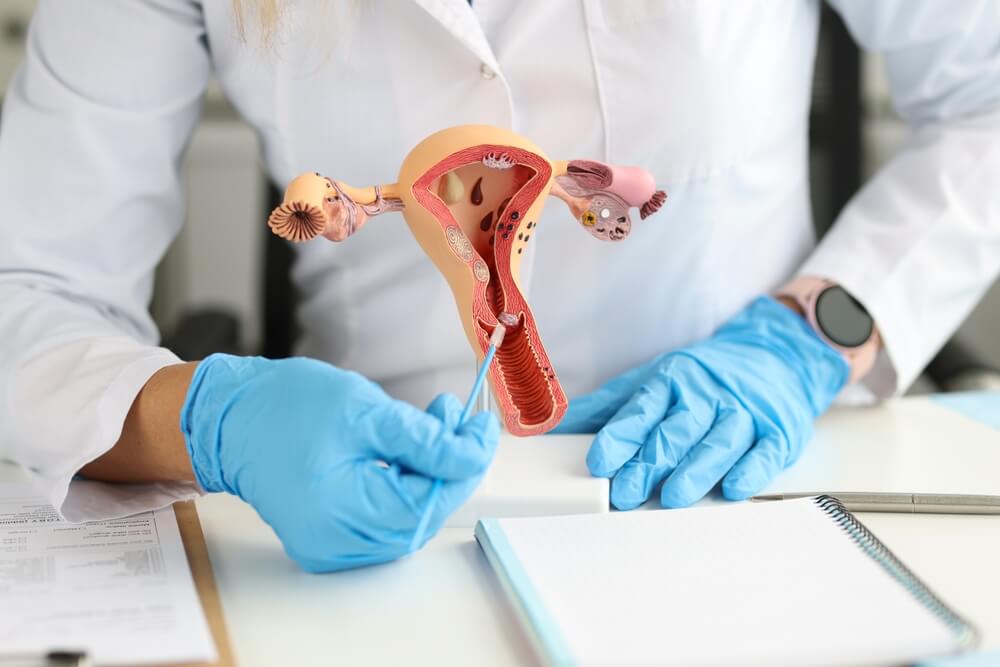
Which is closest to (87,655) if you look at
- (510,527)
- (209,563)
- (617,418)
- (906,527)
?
(209,563)

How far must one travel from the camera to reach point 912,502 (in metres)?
0.71

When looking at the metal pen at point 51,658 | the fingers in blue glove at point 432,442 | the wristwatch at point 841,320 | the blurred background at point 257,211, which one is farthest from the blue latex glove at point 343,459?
the blurred background at point 257,211

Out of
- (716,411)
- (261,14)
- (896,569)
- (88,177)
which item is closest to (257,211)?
(88,177)

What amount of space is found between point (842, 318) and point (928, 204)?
15 cm

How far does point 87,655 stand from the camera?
0.51m

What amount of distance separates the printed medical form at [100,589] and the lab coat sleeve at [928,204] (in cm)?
62

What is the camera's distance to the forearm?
671mm

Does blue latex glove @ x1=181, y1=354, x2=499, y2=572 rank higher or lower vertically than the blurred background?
higher

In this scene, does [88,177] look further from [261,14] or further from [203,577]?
[203,577]

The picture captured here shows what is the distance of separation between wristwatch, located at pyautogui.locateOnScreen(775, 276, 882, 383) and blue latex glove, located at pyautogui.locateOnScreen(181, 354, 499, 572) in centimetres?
42

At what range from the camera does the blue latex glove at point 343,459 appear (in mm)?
568

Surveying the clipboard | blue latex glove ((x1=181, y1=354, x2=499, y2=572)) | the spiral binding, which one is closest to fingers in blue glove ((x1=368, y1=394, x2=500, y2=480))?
blue latex glove ((x1=181, y1=354, x2=499, y2=572))

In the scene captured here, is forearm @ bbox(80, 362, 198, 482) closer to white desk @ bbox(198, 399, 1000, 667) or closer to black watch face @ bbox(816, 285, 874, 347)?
white desk @ bbox(198, 399, 1000, 667)

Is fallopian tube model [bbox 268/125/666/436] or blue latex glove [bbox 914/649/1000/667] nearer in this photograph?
blue latex glove [bbox 914/649/1000/667]
